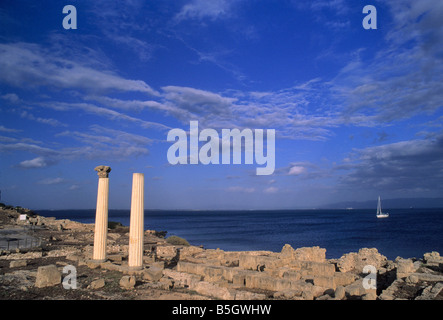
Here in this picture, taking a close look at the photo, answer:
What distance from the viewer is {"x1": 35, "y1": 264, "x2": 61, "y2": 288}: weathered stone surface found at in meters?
9.06

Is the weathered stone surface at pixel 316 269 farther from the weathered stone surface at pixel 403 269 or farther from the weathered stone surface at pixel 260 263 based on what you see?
the weathered stone surface at pixel 403 269

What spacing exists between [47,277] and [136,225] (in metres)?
3.18

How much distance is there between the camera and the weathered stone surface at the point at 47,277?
9060mm

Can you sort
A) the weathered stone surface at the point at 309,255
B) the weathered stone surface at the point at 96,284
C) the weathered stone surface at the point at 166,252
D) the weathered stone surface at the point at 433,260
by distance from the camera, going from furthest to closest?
the weathered stone surface at the point at 166,252 < the weathered stone surface at the point at 433,260 < the weathered stone surface at the point at 309,255 < the weathered stone surface at the point at 96,284

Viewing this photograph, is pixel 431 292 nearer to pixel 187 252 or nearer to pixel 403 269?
pixel 403 269

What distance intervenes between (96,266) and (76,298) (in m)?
4.39

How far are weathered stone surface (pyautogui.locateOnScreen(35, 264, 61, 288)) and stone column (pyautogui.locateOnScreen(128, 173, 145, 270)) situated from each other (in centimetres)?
250

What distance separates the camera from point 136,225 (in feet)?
37.3

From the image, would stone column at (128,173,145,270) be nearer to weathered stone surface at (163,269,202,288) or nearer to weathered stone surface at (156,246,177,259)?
weathered stone surface at (163,269,202,288)

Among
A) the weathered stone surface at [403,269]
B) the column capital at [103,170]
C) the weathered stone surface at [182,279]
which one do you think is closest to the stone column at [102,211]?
the column capital at [103,170]

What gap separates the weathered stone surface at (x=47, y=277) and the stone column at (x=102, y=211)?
3367mm

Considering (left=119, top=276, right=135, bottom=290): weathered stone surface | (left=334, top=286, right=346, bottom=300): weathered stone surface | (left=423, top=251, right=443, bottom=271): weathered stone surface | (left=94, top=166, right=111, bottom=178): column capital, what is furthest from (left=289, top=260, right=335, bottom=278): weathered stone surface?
(left=94, top=166, right=111, bottom=178): column capital

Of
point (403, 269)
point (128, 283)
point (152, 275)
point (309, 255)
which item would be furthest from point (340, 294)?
point (128, 283)
